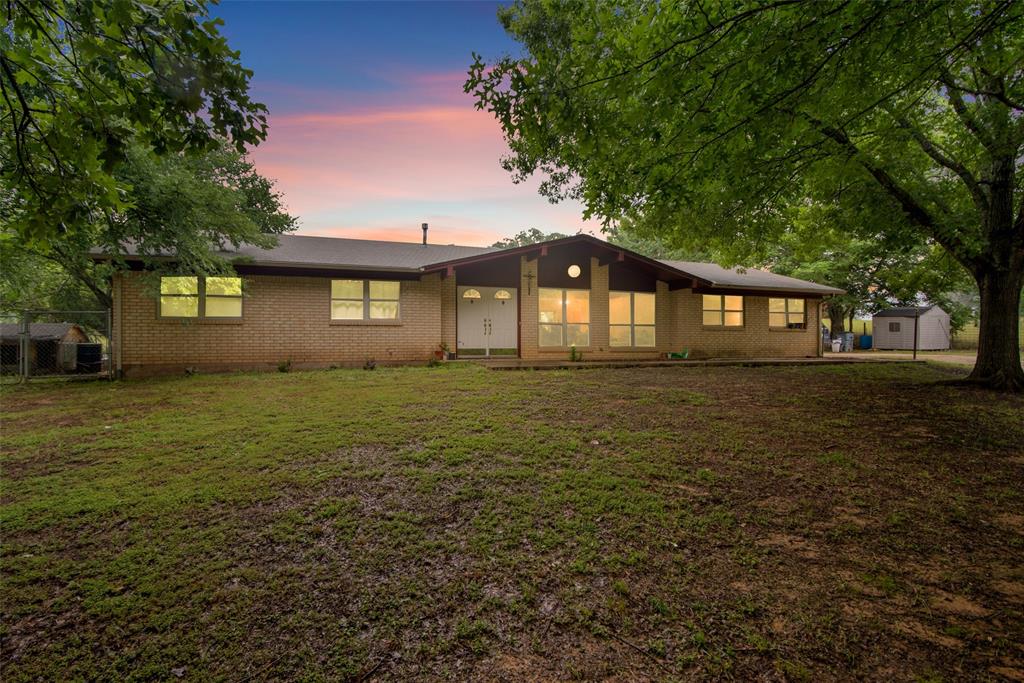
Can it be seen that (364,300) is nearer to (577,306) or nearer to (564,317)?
(564,317)

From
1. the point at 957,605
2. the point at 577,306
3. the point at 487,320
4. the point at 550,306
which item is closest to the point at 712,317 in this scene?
the point at 577,306

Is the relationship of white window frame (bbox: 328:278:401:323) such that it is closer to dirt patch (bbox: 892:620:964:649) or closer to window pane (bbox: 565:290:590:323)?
window pane (bbox: 565:290:590:323)

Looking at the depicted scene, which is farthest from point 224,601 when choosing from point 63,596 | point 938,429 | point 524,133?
point 938,429

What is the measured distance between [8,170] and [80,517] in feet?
8.58

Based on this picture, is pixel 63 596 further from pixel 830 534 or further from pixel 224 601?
pixel 830 534

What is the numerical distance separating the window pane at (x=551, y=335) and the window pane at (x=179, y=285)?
9.97 metres

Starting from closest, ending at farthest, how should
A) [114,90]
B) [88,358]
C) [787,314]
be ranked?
[114,90]
[88,358]
[787,314]

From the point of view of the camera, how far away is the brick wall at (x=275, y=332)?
34.7ft

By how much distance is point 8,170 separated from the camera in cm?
300

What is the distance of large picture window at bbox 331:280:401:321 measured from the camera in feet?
40.1

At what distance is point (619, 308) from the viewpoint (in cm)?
1538

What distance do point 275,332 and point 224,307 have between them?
1.39 meters

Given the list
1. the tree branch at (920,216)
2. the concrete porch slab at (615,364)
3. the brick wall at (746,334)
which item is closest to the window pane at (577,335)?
the concrete porch slab at (615,364)

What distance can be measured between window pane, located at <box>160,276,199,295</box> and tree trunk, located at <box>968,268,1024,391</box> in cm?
1830
